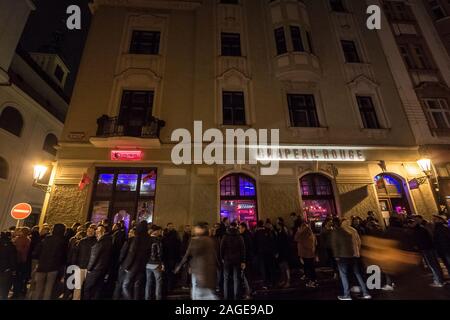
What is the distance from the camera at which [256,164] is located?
10398mm

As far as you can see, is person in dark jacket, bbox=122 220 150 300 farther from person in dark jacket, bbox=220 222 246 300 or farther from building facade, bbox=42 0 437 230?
building facade, bbox=42 0 437 230

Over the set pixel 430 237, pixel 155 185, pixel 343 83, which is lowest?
pixel 430 237

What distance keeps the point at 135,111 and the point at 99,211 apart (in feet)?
16.1

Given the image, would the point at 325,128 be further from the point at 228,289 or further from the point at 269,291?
→ the point at 228,289

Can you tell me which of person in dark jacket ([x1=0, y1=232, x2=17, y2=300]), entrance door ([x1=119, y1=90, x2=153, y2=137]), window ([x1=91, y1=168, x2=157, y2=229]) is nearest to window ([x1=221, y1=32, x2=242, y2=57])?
entrance door ([x1=119, y1=90, x2=153, y2=137])

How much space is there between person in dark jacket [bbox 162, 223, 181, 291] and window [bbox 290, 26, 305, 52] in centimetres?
1111

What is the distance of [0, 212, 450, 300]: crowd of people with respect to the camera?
520cm

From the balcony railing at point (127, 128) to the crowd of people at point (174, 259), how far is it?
4599mm

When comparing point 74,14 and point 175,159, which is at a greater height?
point 74,14

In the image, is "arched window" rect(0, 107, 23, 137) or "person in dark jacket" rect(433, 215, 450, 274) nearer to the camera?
"person in dark jacket" rect(433, 215, 450, 274)

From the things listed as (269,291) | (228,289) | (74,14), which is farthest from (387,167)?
(74,14)

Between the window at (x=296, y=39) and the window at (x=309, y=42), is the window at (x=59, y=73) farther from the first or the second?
the window at (x=309, y=42)

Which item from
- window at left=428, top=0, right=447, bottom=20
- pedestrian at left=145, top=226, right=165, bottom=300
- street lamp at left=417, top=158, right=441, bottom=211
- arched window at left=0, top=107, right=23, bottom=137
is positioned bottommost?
pedestrian at left=145, top=226, right=165, bottom=300
